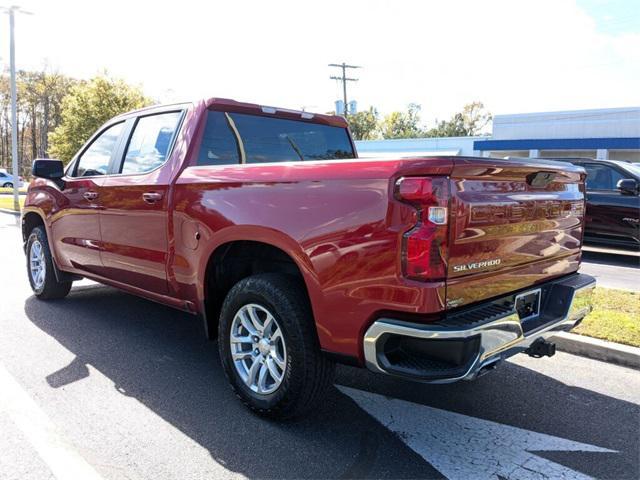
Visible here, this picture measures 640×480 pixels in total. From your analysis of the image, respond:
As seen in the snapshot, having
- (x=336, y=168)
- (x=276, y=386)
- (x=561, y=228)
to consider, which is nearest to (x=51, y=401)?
(x=276, y=386)

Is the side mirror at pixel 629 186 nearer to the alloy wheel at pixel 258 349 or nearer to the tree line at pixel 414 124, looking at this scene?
the alloy wheel at pixel 258 349

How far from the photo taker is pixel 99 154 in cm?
499

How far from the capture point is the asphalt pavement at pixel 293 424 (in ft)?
8.90

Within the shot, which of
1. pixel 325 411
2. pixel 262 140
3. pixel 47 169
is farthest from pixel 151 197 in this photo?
pixel 325 411

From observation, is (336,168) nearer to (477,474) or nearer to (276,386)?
(276,386)

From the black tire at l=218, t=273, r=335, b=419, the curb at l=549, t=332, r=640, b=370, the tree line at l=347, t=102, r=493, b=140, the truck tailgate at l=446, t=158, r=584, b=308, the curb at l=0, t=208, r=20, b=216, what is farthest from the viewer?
the tree line at l=347, t=102, r=493, b=140

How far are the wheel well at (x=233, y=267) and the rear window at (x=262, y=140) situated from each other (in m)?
0.79

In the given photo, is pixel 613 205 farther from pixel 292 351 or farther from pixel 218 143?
pixel 292 351

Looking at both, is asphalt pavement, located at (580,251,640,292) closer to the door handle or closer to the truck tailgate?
the truck tailgate

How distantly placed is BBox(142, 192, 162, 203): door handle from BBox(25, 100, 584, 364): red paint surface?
0.03 meters

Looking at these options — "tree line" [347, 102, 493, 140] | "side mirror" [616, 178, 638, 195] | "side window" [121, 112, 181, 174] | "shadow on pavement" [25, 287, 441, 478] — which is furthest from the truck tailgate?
"tree line" [347, 102, 493, 140]

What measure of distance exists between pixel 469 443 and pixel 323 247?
1416 millimetres

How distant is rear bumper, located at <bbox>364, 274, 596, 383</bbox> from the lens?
242cm

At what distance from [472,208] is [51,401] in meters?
2.91
